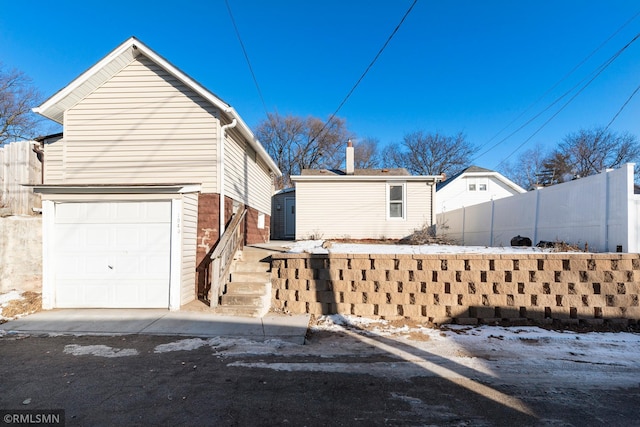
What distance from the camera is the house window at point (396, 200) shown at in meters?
14.5

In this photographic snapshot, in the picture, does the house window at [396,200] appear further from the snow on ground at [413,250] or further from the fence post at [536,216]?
the snow on ground at [413,250]

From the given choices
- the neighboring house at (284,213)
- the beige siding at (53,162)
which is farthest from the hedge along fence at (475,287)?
the neighboring house at (284,213)

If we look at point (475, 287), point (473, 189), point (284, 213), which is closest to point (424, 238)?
point (475, 287)

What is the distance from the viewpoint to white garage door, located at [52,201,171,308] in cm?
698

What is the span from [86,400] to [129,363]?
3.14 feet

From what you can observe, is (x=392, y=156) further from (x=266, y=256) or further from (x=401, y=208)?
(x=266, y=256)

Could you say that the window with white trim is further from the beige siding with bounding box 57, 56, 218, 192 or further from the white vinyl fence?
the beige siding with bounding box 57, 56, 218, 192

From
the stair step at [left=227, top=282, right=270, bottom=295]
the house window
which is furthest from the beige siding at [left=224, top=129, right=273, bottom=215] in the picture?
the house window

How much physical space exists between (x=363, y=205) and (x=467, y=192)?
15077mm

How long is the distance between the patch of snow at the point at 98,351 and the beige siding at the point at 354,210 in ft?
32.6

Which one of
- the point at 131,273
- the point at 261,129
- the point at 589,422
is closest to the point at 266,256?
the point at 131,273

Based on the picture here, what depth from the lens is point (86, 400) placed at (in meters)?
3.35

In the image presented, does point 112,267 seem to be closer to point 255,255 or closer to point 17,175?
point 255,255

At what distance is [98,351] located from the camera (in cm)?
476
